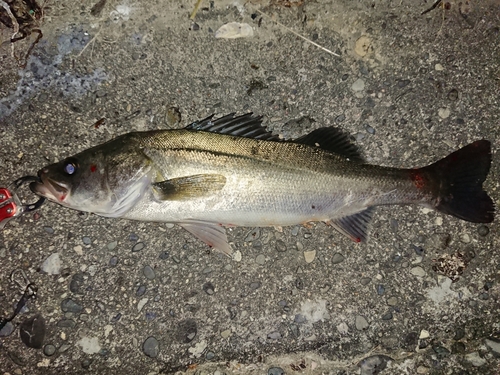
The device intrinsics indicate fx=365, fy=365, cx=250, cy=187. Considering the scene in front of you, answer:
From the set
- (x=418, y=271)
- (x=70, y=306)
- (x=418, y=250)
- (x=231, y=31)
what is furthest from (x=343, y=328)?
(x=231, y=31)

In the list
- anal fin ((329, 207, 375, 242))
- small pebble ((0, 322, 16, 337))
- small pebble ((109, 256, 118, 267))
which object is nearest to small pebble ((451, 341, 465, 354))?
anal fin ((329, 207, 375, 242))

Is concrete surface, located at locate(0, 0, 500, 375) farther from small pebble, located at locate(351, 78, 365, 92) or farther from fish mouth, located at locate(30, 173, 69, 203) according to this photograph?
fish mouth, located at locate(30, 173, 69, 203)

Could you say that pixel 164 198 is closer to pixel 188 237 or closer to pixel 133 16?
pixel 188 237

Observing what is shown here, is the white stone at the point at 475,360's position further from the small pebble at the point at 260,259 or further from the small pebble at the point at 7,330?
the small pebble at the point at 7,330

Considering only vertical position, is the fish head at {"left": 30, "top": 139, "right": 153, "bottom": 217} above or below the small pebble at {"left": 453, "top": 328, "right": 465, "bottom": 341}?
above

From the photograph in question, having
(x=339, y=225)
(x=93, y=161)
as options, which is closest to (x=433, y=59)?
(x=339, y=225)

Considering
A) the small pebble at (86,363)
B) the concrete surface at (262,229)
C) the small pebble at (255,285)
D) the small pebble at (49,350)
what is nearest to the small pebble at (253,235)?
the concrete surface at (262,229)
